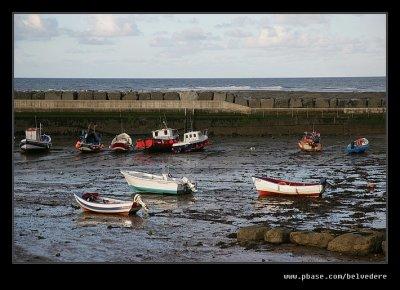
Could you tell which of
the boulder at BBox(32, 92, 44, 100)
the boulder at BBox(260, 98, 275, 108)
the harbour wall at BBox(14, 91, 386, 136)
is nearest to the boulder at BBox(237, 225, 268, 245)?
the harbour wall at BBox(14, 91, 386, 136)

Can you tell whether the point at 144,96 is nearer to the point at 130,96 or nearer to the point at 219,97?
the point at 130,96

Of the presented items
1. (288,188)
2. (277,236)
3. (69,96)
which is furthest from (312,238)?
(69,96)

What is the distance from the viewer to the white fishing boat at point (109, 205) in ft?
68.8

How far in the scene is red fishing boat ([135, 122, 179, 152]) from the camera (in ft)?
126

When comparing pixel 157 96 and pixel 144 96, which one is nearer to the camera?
pixel 144 96

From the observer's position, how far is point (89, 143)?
38281 mm

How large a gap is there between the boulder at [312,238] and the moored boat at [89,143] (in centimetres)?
2240

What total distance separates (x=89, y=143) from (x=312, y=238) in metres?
23.4

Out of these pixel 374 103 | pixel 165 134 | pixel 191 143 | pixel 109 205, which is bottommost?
pixel 109 205

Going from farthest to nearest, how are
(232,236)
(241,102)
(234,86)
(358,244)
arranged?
1. (234,86)
2. (241,102)
3. (232,236)
4. (358,244)

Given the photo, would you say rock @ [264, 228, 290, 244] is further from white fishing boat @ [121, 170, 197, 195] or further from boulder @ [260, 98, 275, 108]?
boulder @ [260, 98, 275, 108]

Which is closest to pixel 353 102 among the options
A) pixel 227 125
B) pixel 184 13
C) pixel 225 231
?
pixel 227 125

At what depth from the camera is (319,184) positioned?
77.4 feet

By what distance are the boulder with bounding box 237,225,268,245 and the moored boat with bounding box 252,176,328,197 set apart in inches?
264
